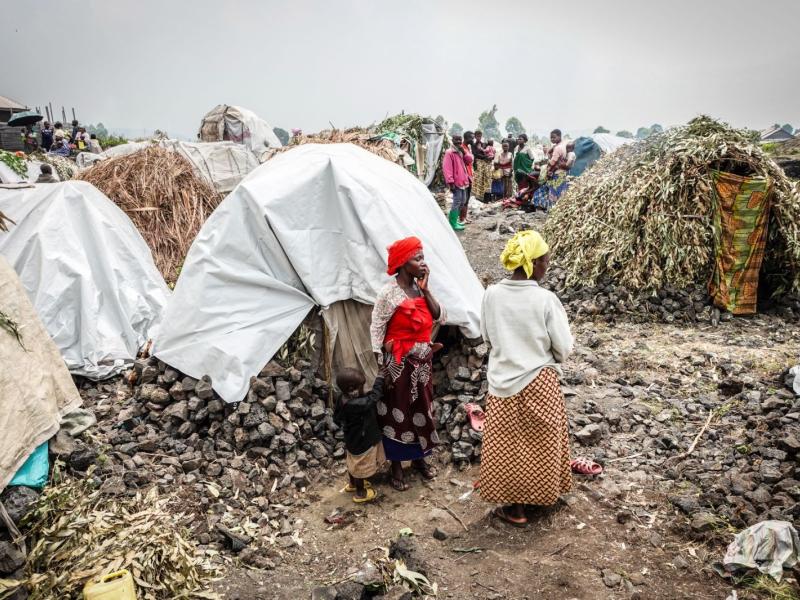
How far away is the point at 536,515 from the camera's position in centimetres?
329

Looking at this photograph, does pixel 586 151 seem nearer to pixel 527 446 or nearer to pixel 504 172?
pixel 504 172

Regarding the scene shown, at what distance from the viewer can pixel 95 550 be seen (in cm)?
254

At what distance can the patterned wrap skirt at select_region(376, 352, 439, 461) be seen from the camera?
3.58 m

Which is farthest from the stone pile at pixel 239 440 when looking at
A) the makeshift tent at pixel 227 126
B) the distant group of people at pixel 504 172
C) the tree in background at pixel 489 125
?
the tree in background at pixel 489 125

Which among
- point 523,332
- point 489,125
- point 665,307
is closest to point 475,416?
point 523,332

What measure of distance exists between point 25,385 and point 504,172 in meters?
12.7

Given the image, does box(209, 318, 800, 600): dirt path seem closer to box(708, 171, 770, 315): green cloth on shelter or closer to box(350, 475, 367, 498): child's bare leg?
box(350, 475, 367, 498): child's bare leg

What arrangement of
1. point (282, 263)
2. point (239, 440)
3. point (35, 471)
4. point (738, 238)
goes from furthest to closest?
point (738, 238) < point (282, 263) < point (239, 440) < point (35, 471)

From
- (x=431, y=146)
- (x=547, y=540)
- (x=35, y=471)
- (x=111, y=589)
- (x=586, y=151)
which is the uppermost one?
(x=431, y=146)

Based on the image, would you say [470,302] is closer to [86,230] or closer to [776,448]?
[776,448]

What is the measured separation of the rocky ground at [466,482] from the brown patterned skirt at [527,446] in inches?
9.7

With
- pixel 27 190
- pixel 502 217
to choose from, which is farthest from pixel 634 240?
pixel 27 190

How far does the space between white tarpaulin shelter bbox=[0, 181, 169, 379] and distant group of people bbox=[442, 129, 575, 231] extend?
19.3 feet

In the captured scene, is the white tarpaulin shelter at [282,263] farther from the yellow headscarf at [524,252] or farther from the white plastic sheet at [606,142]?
the white plastic sheet at [606,142]
